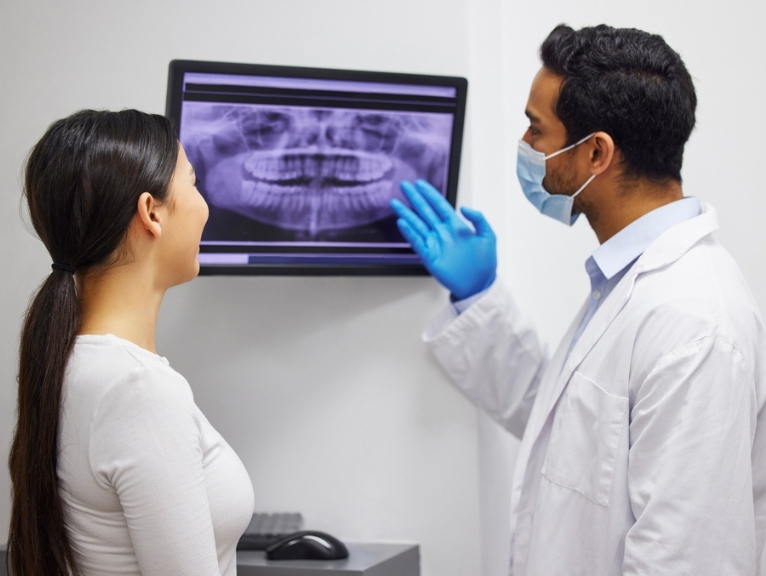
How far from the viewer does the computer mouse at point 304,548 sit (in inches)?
49.3

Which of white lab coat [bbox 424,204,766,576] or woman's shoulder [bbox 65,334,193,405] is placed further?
white lab coat [bbox 424,204,766,576]

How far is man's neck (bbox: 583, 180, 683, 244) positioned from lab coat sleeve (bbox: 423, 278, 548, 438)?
0.81ft

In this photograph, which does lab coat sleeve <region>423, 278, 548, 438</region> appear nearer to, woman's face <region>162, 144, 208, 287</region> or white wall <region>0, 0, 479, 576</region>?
white wall <region>0, 0, 479, 576</region>

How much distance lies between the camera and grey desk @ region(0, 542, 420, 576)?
4.02 ft

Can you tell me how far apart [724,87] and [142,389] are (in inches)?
45.7

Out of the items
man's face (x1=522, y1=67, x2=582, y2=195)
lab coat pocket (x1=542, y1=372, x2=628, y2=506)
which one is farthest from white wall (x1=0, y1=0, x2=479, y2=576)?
lab coat pocket (x1=542, y1=372, x2=628, y2=506)

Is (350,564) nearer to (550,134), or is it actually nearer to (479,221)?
(479,221)

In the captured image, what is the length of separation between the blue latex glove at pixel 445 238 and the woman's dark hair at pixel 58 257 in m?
0.54

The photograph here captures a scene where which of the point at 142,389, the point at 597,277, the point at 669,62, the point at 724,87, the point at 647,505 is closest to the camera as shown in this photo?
the point at 142,389

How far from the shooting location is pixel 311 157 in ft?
4.12

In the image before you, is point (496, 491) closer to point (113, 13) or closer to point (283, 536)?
point (283, 536)

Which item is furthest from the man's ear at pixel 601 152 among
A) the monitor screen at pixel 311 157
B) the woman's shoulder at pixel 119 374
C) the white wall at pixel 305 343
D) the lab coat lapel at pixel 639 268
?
the woman's shoulder at pixel 119 374

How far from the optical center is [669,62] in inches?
42.9

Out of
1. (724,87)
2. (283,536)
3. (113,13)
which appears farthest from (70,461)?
(724,87)
